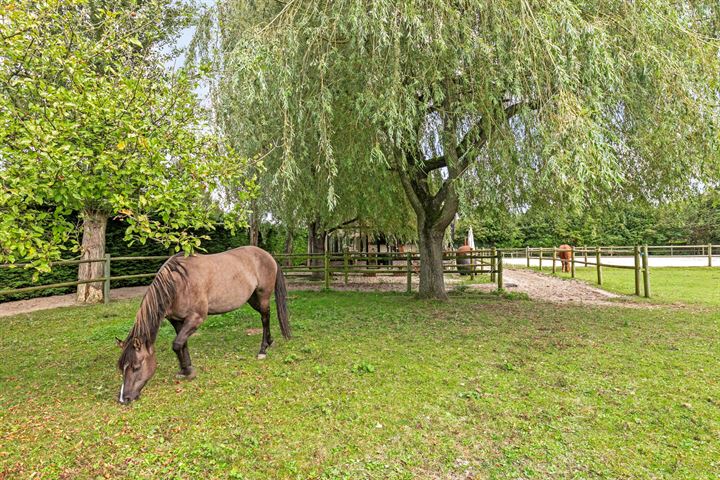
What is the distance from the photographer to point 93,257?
8.64 metres

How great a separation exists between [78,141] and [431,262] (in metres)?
6.31

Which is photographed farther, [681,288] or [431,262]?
[681,288]

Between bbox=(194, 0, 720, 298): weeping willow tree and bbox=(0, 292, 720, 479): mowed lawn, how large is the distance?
76.5 inches

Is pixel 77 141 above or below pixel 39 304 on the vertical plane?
above

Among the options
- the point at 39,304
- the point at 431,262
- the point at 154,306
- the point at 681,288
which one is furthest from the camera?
the point at 681,288

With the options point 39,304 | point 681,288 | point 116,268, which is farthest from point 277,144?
point 681,288

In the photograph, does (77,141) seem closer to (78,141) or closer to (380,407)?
(78,141)

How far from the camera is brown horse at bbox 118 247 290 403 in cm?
308

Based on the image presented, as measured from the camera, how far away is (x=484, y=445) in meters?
2.43

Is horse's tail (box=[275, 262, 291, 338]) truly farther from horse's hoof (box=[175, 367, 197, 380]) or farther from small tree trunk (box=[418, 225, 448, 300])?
small tree trunk (box=[418, 225, 448, 300])

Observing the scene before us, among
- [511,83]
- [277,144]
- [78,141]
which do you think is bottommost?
[78,141]

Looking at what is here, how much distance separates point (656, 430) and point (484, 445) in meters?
1.24

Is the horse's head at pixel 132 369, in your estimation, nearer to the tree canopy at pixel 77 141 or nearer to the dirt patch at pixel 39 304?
the tree canopy at pixel 77 141

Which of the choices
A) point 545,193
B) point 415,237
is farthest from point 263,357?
point 415,237
